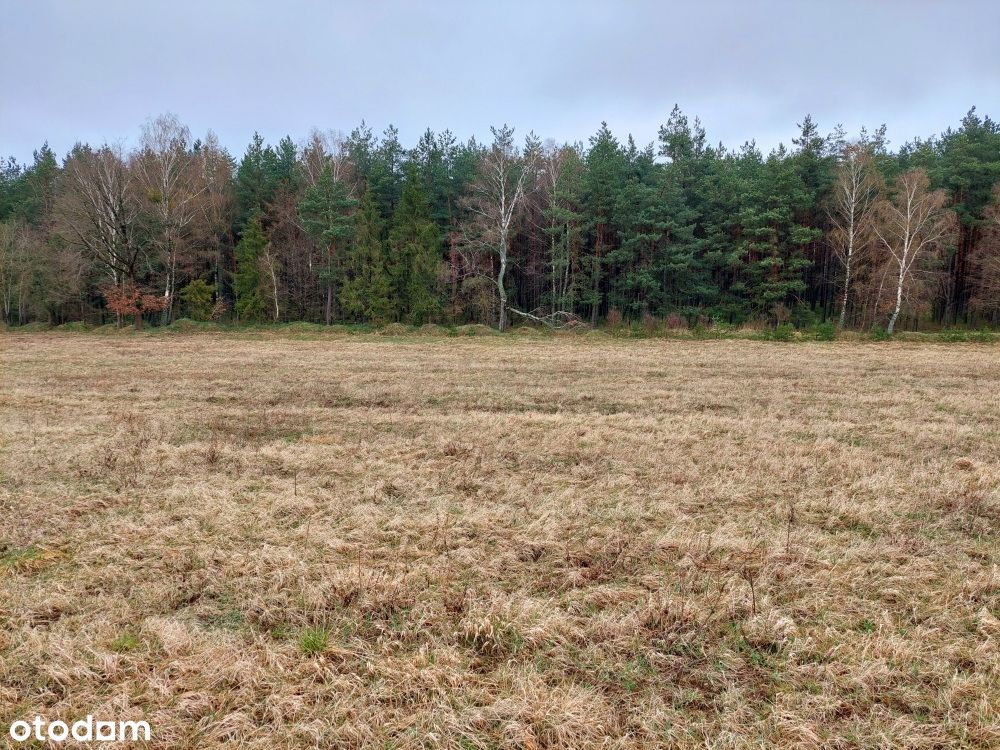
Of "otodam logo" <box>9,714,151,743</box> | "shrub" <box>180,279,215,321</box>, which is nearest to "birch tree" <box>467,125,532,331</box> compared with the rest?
"shrub" <box>180,279,215,321</box>

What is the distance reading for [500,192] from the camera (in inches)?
1372

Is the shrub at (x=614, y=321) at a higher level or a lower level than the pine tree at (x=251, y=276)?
lower

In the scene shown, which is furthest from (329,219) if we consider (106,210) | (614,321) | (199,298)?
(614,321)

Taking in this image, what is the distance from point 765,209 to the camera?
36.7m

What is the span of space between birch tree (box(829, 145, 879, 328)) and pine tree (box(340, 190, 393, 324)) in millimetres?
29361

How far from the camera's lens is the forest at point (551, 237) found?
34531mm

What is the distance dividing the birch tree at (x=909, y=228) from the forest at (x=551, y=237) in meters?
Result: 0.16

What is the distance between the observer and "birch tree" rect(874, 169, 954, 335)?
1230 inches

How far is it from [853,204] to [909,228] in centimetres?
326

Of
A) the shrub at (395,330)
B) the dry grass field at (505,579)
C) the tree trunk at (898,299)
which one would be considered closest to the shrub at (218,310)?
the shrub at (395,330)

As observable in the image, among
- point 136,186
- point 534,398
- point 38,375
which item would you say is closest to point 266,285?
point 136,186

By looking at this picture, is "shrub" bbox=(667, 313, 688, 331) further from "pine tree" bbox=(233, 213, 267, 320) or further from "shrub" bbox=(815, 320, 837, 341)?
"pine tree" bbox=(233, 213, 267, 320)

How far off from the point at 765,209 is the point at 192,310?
41325 millimetres

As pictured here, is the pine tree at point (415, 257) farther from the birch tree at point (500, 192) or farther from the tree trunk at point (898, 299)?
the tree trunk at point (898, 299)
